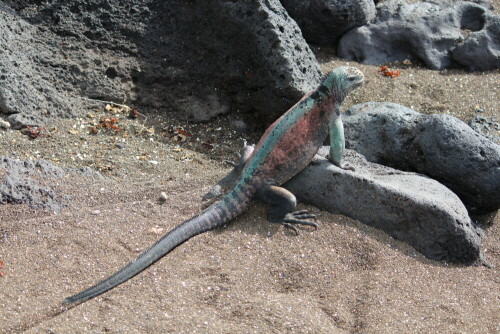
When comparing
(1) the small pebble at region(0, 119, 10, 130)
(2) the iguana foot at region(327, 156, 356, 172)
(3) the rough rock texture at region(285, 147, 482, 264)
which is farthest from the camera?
(1) the small pebble at region(0, 119, 10, 130)

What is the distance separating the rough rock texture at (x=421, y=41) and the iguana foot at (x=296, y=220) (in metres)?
4.10

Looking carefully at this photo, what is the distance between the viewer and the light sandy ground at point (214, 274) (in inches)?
158

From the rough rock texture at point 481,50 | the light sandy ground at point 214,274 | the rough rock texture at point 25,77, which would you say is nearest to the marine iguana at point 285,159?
the light sandy ground at point 214,274

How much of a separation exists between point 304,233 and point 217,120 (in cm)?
262

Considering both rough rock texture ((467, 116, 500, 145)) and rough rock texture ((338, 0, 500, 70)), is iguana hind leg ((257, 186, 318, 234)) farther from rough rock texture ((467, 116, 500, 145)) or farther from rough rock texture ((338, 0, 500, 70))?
rough rock texture ((338, 0, 500, 70))

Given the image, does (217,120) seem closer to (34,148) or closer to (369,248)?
(34,148)

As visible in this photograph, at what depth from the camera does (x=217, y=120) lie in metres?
7.20

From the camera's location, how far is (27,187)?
16.7ft

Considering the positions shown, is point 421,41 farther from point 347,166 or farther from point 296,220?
point 296,220

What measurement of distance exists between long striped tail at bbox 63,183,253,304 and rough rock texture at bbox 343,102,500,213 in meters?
1.53

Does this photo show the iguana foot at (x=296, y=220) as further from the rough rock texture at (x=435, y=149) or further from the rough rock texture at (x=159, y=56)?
the rough rock texture at (x=159, y=56)

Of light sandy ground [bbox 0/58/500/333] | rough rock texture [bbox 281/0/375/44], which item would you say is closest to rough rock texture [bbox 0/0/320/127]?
light sandy ground [bbox 0/58/500/333]

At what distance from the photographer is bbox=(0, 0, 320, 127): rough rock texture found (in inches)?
258

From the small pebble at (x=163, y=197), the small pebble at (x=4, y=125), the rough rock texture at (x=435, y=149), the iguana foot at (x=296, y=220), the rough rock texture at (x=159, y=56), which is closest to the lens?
the iguana foot at (x=296, y=220)
